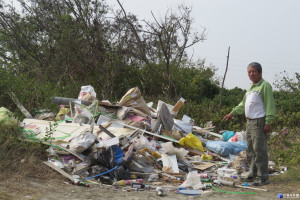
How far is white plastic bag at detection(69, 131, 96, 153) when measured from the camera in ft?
17.5

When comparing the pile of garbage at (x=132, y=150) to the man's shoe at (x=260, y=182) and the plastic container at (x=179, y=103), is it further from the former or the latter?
the plastic container at (x=179, y=103)

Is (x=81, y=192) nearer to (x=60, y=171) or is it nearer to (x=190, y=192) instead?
(x=60, y=171)

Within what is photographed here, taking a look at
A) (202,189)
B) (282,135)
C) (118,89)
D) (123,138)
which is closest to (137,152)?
(123,138)

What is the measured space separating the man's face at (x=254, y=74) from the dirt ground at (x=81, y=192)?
61.5 inches

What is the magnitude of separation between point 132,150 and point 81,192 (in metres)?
1.45

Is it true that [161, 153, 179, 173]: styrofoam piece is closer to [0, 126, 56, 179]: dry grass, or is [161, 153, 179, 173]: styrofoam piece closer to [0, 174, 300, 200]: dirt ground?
[0, 174, 300, 200]: dirt ground

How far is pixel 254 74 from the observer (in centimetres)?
474

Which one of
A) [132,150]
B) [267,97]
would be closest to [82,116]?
[132,150]

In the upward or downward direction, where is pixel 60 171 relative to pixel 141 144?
downward

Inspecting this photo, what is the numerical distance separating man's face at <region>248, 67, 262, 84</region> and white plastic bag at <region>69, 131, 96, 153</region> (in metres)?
2.70

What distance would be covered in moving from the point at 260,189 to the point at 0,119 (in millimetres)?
4412

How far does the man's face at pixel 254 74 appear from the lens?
4.73 metres

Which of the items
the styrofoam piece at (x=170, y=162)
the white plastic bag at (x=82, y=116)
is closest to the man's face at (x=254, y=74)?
the styrofoam piece at (x=170, y=162)

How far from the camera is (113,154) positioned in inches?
201
